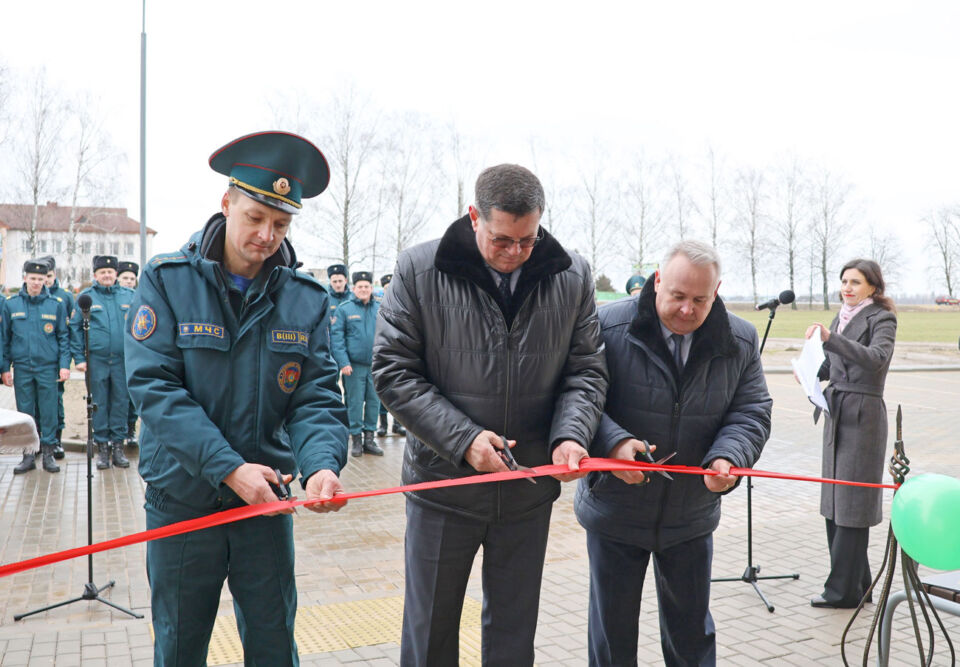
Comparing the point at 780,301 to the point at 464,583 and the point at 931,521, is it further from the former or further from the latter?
the point at 464,583

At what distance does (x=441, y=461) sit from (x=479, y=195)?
1040 mm

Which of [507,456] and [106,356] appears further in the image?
[106,356]

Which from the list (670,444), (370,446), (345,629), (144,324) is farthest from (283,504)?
(370,446)

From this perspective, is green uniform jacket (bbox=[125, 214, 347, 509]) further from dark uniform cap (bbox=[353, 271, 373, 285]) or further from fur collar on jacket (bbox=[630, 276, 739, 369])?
dark uniform cap (bbox=[353, 271, 373, 285])

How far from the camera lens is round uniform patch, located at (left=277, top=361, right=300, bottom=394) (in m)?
2.78

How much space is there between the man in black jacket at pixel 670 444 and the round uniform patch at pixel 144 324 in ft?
5.83

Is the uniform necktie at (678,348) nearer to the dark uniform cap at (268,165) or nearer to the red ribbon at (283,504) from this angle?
the red ribbon at (283,504)

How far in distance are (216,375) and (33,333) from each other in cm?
784

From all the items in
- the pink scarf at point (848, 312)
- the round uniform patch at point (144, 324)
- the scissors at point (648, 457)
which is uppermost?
the pink scarf at point (848, 312)

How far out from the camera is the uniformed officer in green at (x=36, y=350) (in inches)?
360

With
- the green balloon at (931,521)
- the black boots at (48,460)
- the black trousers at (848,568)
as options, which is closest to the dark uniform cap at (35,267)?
the black boots at (48,460)

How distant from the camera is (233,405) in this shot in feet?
8.84

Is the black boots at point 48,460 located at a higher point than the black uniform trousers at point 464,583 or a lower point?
lower

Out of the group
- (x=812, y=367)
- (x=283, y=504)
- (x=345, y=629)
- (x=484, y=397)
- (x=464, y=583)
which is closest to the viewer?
(x=283, y=504)
